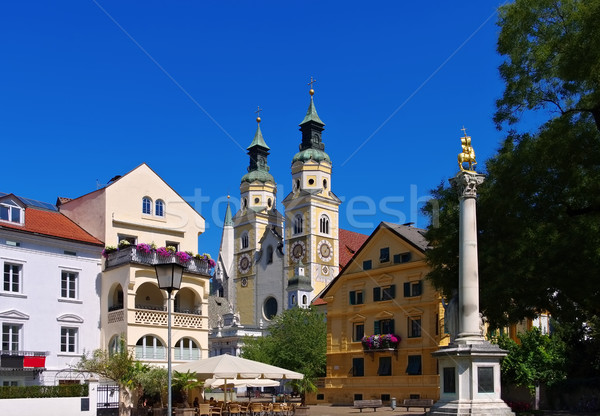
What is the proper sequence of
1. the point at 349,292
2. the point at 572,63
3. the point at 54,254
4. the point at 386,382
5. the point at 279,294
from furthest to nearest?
the point at 279,294 → the point at 349,292 → the point at 386,382 → the point at 54,254 → the point at 572,63

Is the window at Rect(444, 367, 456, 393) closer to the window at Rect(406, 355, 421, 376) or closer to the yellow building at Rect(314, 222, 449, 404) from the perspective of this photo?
the yellow building at Rect(314, 222, 449, 404)

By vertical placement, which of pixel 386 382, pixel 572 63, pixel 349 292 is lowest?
pixel 386 382

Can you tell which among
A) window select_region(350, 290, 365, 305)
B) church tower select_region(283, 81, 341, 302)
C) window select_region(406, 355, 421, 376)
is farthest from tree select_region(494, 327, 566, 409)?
church tower select_region(283, 81, 341, 302)

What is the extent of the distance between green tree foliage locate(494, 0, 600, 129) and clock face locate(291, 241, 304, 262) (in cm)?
6711

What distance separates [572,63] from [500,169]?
18.5ft

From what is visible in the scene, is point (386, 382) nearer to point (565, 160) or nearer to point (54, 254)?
point (54, 254)

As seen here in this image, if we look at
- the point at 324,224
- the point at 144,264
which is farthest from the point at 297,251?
the point at 144,264

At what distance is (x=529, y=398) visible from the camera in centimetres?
3866

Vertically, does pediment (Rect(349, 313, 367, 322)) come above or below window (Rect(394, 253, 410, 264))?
below

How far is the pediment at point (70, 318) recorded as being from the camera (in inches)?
1438

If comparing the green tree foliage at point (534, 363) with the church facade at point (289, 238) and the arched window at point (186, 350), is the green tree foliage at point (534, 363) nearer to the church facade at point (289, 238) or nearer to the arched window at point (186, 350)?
the arched window at point (186, 350)

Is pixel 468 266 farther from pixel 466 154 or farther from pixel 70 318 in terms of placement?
pixel 70 318

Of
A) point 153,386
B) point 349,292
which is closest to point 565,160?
point 153,386

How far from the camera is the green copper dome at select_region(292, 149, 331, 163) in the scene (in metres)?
97.8
